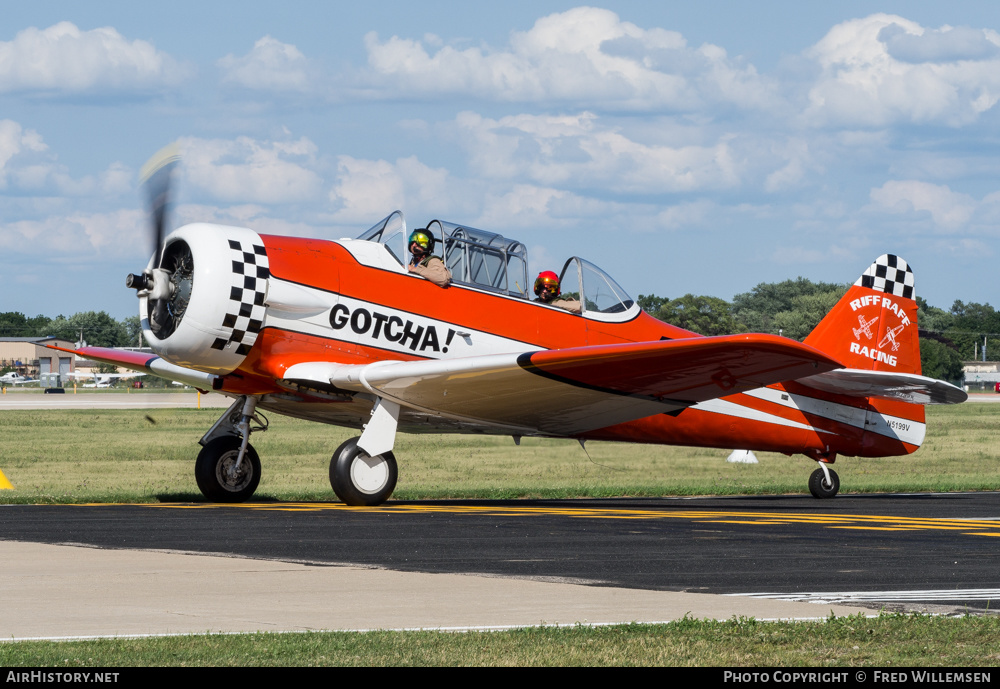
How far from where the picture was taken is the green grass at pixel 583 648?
500cm

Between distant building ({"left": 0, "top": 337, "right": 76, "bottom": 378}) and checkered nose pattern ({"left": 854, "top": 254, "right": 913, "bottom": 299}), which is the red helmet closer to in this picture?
checkered nose pattern ({"left": 854, "top": 254, "right": 913, "bottom": 299})

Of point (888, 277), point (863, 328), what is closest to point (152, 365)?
point (863, 328)

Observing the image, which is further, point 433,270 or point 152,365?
point 152,365

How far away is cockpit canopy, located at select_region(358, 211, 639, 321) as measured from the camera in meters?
13.8

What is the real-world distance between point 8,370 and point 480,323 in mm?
129951

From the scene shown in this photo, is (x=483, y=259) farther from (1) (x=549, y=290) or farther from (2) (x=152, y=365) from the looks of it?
(2) (x=152, y=365)

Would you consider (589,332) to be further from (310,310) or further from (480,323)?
(310,310)

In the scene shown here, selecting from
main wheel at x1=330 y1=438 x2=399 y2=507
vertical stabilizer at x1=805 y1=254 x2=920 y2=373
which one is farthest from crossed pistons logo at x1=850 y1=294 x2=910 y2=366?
main wheel at x1=330 y1=438 x2=399 y2=507

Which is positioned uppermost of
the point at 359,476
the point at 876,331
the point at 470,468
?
the point at 876,331

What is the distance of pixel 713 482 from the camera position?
20297 millimetres

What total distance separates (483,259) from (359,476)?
9.67 ft

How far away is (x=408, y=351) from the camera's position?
13562mm

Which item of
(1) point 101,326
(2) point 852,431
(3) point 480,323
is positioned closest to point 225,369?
(3) point 480,323

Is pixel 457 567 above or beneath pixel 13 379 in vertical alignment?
beneath
